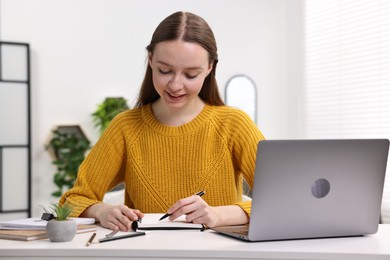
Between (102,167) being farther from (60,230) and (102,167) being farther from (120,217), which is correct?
(60,230)

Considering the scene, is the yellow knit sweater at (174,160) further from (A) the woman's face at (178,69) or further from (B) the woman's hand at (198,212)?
(B) the woman's hand at (198,212)

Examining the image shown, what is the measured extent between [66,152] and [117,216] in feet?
10.4

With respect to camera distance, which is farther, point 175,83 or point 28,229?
point 175,83

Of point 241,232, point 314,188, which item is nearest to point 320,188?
point 314,188

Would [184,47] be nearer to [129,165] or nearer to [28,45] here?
[129,165]

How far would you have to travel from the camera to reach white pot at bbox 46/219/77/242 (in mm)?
1473

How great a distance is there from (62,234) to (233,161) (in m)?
0.82

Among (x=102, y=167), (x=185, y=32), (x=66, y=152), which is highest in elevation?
(x=185, y=32)

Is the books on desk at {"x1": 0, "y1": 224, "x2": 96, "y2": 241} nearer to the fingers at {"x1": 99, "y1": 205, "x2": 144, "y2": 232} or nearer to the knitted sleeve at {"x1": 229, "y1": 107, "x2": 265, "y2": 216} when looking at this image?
the fingers at {"x1": 99, "y1": 205, "x2": 144, "y2": 232}

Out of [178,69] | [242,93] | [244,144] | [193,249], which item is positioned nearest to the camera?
[193,249]

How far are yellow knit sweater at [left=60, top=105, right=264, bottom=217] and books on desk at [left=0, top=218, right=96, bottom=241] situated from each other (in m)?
0.34

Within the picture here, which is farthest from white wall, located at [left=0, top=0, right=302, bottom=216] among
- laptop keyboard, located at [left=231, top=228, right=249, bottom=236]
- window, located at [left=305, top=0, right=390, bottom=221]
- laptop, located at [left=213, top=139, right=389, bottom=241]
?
laptop, located at [left=213, top=139, right=389, bottom=241]

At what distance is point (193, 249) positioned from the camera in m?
1.37

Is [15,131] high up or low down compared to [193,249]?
up
